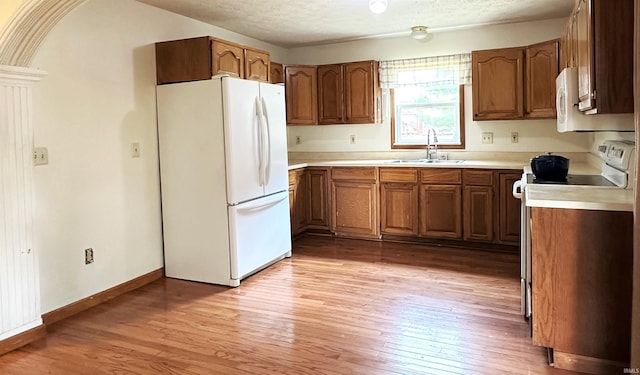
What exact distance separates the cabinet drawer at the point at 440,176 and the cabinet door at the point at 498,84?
0.62m

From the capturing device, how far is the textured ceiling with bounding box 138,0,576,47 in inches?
150

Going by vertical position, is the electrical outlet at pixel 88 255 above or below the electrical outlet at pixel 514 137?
below

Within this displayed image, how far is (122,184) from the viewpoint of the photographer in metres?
3.51

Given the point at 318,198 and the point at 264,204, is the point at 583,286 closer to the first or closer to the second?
the point at 264,204

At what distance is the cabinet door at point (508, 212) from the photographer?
427 centimetres

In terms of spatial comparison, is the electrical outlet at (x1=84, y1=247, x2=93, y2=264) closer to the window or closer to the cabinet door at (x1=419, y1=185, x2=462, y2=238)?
the cabinet door at (x1=419, y1=185, x2=462, y2=238)

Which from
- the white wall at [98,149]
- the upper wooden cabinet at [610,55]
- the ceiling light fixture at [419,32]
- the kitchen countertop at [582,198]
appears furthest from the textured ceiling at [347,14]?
the kitchen countertop at [582,198]

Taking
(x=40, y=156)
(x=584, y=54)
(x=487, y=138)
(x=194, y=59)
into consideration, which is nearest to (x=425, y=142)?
(x=487, y=138)

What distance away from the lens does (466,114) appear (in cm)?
495

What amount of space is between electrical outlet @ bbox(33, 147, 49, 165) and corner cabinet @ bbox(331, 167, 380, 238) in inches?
112

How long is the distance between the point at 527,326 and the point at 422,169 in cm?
218

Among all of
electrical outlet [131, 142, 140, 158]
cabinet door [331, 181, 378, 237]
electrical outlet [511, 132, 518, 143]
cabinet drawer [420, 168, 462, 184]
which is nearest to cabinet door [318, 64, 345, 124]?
cabinet door [331, 181, 378, 237]

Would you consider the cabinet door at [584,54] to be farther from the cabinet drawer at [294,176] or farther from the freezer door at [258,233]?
the cabinet drawer at [294,176]

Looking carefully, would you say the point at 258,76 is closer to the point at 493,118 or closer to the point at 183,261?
the point at 183,261
